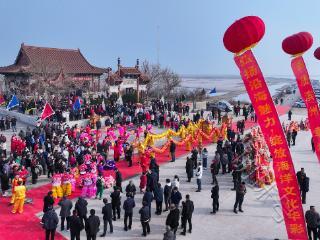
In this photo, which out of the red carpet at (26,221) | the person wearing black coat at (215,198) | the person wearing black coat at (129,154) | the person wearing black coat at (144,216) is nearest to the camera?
the person wearing black coat at (144,216)

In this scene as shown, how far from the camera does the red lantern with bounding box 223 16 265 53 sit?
892cm

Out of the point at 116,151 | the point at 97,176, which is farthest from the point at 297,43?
the point at 116,151

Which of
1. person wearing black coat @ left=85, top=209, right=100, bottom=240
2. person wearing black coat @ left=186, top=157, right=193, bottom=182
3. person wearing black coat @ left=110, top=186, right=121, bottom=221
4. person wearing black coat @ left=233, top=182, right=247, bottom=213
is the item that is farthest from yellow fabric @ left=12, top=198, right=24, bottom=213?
person wearing black coat @ left=233, top=182, right=247, bottom=213

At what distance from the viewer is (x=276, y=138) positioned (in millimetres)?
9531

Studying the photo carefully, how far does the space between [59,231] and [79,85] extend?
30652mm

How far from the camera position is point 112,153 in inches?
914

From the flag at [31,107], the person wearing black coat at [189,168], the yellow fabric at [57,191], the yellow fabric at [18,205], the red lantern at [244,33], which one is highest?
the red lantern at [244,33]

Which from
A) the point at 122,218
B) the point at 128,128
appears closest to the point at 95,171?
the point at 122,218

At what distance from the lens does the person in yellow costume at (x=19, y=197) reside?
14.0 metres

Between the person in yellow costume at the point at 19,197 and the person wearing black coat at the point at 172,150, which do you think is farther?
the person wearing black coat at the point at 172,150

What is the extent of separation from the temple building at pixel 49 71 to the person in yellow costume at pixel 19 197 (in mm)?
22557

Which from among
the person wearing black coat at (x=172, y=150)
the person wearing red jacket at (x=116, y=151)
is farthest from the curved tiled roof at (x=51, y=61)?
the person wearing black coat at (x=172, y=150)

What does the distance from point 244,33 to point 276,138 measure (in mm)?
2527

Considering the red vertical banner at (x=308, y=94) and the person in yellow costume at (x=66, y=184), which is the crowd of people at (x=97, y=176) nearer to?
the person in yellow costume at (x=66, y=184)
